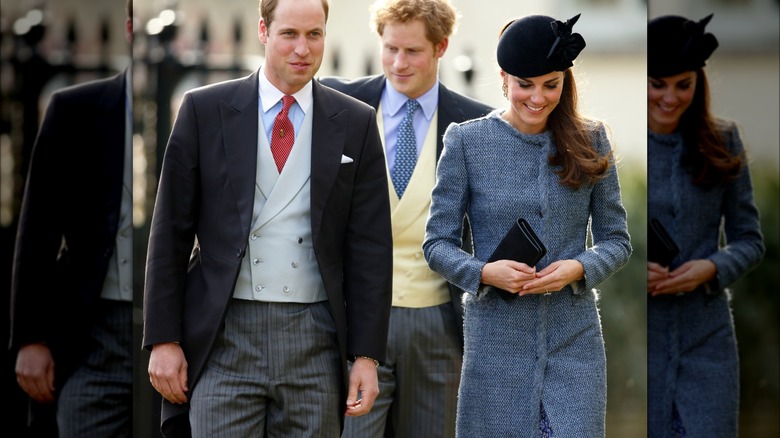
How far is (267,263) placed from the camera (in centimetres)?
365

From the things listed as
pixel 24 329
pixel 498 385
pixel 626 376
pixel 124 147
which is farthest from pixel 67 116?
pixel 626 376

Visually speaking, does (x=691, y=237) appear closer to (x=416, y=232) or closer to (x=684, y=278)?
(x=684, y=278)

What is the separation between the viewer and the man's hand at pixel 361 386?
370 centimetres

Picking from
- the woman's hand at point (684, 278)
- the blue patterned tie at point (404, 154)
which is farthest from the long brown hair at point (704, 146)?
the blue patterned tie at point (404, 154)

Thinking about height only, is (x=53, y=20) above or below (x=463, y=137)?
above

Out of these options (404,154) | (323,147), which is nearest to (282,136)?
(323,147)

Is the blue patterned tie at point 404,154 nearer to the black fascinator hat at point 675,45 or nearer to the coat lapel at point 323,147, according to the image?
the coat lapel at point 323,147

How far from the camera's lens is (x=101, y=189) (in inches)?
181

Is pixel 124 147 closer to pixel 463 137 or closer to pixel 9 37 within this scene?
pixel 9 37

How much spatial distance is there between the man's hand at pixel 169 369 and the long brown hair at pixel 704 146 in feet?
6.89

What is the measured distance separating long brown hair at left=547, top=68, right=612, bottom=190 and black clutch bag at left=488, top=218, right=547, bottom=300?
0.21m

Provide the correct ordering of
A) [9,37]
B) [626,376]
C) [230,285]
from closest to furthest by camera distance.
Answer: [230,285]
[626,376]
[9,37]

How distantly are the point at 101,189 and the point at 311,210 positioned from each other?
49.5 inches

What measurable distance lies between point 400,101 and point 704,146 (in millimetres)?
1191
